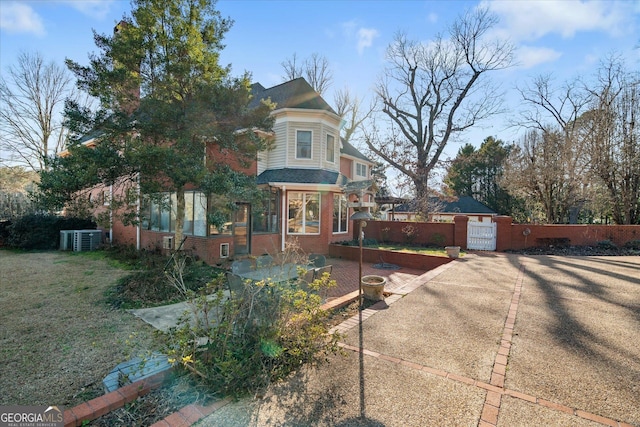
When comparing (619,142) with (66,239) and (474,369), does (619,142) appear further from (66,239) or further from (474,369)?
(66,239)

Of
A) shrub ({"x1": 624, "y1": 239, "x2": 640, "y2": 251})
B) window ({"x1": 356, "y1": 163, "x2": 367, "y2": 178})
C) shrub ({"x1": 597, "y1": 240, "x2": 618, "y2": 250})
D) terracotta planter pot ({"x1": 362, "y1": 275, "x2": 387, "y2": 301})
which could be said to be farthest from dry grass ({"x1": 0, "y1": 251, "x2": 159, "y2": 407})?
shrub ({"x1": 624, "y1": 239, "x2": 640, "y2": 251})

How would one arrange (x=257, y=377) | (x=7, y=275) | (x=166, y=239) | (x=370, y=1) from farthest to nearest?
(x=166, y=239) < (x=7, y=275) < (x=370, y=1) < (x=257, y=377)

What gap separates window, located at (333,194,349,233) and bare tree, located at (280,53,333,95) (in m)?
17.3

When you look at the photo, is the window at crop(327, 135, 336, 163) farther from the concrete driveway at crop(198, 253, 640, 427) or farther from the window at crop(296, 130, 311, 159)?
the concrete driveway at crop(198, 253, 640, 427)

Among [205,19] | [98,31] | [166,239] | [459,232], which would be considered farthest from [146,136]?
[459,232]

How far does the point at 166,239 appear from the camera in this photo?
452 inches

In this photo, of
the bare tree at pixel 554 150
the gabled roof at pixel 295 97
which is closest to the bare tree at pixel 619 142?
the bare tree at pixel 554 150

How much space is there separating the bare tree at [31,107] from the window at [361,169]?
21.2m

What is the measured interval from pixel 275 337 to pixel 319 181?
9818mm

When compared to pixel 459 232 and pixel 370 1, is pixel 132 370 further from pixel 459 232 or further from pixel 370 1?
pixel 459 232

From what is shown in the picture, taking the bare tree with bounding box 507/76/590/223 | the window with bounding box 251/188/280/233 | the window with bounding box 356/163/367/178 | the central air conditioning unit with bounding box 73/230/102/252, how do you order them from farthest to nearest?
1. the window with bounding box 356/163/367/178
2. the bare tree with bounding box 507/76/590/223
3. the central air conditioning unit with bounding box 73/230/102/252
4. the window with bounding box 251/188/280/233

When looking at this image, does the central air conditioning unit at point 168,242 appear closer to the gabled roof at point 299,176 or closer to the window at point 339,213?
the gabled roof at point 299,176

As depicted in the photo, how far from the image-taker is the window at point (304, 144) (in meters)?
13.7

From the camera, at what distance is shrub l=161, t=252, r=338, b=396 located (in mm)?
3002
